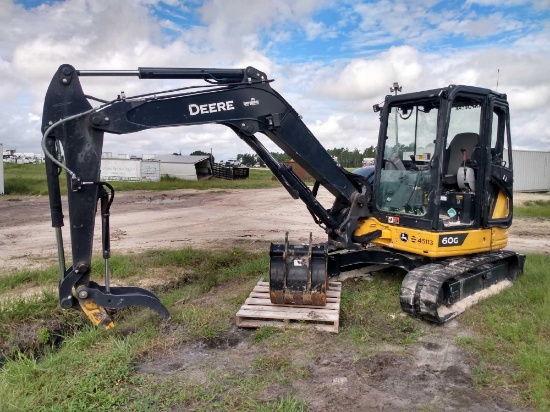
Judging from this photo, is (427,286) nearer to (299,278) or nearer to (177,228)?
(299,278)

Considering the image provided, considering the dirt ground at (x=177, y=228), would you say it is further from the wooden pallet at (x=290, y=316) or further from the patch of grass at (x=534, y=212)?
the wooden pallet at (x=290, y=316)

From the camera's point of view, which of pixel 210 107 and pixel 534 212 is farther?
pixel 534 212

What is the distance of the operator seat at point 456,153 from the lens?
21.5ft

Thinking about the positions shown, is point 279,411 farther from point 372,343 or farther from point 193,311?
point 193,311

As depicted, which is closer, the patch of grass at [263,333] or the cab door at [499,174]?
the patch of grass at [263,333]

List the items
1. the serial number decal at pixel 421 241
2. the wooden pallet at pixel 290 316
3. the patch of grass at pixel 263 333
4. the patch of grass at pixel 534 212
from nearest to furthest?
the patch of grass at pixel 263 333 < the wooden pallet at pixel 290 316 < the serial number decal at pixel 421 241 < the patch of grass at pixel 534 212

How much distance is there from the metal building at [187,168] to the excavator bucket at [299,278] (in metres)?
32.6

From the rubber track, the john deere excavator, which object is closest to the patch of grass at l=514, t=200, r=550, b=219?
the john deere excavator

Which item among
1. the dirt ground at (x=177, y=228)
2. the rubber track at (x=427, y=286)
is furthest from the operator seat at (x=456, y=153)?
the dirt ground at (x=177, y=228)

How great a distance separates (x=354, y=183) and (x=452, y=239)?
154cm

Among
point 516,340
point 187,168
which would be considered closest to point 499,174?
point 516,340

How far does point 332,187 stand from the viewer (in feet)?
21.7

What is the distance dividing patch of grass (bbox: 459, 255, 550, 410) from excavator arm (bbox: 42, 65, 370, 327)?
185 centimetres

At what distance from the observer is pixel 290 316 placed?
547cm
